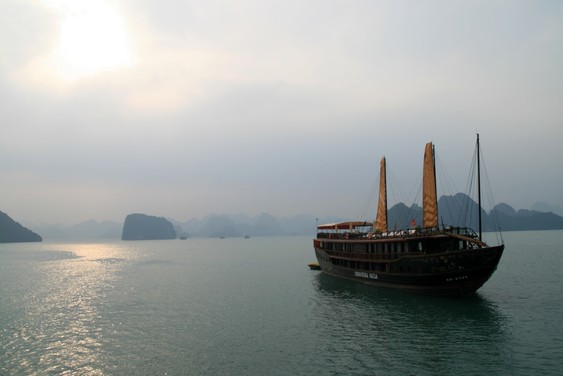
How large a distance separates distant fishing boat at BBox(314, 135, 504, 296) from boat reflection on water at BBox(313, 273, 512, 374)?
1.86 meters

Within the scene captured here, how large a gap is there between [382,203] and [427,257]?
68.6 ft

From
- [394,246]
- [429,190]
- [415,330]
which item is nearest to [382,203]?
[429,190]

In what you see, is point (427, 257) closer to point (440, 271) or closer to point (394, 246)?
point (440, 271)

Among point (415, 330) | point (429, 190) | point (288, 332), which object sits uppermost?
point (429, 190)

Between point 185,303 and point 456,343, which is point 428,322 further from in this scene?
point 185,303

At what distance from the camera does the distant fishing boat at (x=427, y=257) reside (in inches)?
1453

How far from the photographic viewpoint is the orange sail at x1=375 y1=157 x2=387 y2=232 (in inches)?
2296

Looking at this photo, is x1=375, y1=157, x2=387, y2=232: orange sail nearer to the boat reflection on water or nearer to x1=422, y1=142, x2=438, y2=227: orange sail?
x1=422, y1=142, x2=438, y2=227: orange sail

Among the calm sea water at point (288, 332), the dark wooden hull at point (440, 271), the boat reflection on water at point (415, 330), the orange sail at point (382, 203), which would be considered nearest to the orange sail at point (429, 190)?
the dark wooden hull at point (440, 271)

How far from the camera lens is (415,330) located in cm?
2908

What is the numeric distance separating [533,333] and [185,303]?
118 ft

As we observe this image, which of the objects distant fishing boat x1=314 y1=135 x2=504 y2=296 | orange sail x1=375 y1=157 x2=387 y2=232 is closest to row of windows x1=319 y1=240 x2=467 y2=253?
distant fishing boat x1=314 y1=135 x2=504 y2=296

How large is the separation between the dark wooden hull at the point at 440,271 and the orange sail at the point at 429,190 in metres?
7.25

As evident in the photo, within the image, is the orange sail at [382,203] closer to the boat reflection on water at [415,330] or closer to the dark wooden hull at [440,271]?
the dark wooden hull at [440,271]
